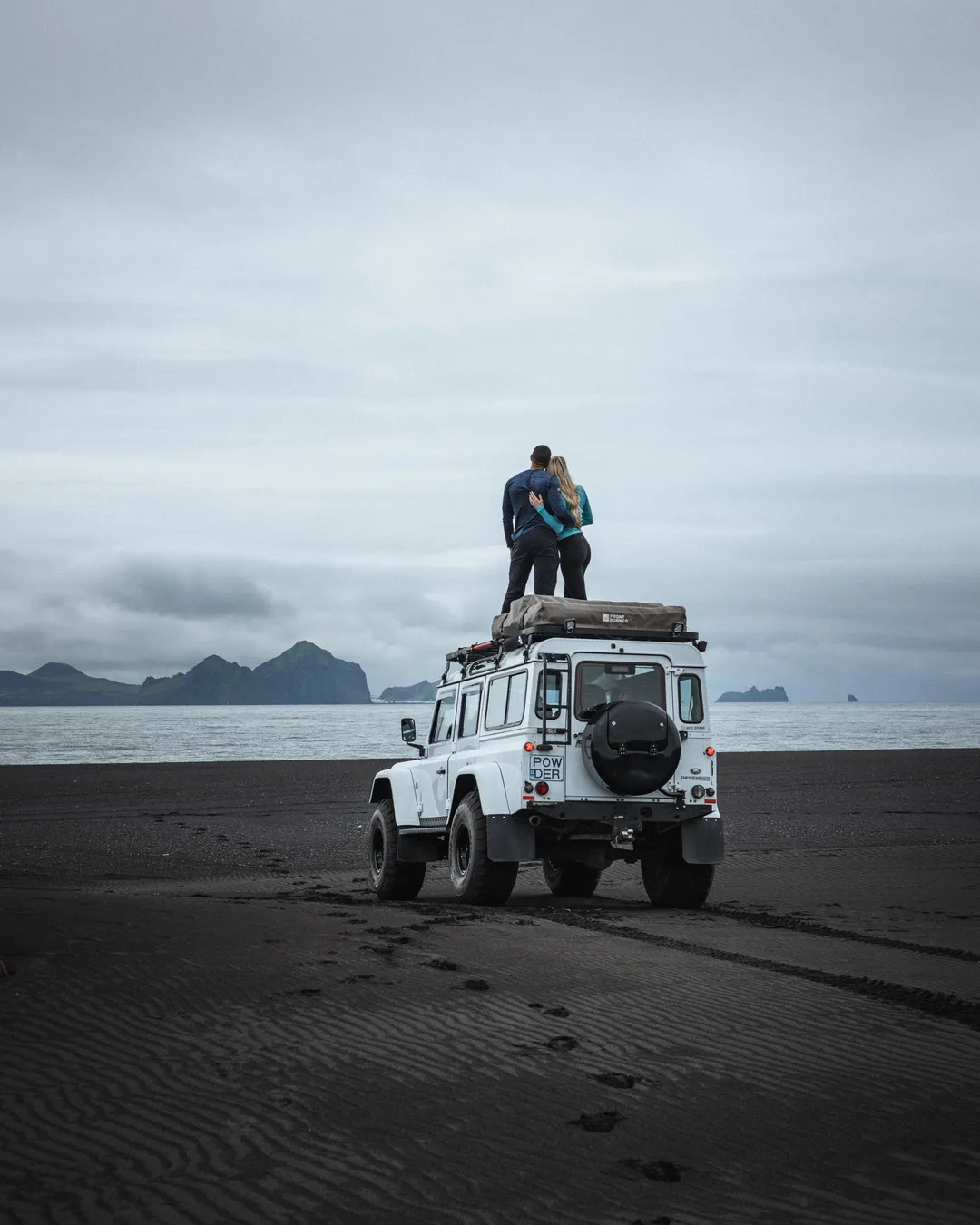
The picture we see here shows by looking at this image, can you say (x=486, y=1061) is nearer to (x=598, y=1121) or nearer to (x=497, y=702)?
(x=598, y=1121)

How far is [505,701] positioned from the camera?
12.3m

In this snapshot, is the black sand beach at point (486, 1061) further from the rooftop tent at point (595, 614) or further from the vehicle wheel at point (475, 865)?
the rooftop tent at point (595, 614)

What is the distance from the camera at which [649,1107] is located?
Result: 5.16 meters

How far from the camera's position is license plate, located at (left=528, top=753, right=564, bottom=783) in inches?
444

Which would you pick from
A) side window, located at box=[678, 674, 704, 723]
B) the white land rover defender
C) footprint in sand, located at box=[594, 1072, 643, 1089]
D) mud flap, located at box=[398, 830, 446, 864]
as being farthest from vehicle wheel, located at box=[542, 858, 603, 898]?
footprint in sand, located at box=[594, 1072, 643, 1089]

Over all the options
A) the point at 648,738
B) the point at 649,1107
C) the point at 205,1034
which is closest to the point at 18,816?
the point at 648,738

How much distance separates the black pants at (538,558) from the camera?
13734 millimetres

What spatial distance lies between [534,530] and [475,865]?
3.99 meters

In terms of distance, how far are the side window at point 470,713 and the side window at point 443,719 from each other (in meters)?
0.39

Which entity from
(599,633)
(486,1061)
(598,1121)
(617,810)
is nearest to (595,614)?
(599,633)

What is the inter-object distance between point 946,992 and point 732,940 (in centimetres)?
251

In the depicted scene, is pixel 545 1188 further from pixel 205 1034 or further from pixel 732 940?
pixel 732 940

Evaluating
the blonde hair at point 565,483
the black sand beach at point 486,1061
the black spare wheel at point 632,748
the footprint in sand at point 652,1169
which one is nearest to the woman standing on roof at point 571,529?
the blonde hair at point 565,483

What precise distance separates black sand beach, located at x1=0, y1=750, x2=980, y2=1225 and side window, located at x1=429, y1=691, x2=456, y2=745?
2483 millimetres
